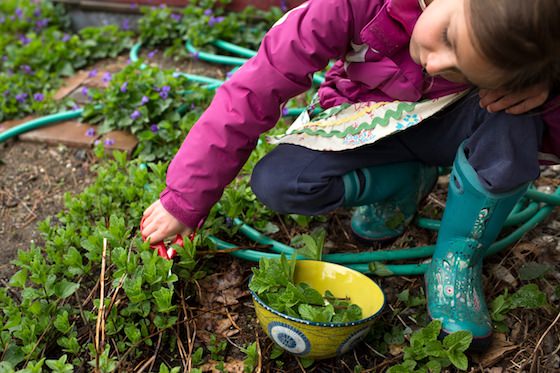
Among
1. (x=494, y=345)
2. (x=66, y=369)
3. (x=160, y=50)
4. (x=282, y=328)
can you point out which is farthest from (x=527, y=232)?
(x=160, y=50)

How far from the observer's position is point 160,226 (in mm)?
1473

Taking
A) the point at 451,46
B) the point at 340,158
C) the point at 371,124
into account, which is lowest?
the point at 340,158

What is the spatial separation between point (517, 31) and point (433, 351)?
72 cm

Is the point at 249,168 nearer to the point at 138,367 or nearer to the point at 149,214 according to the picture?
the point at 149,214

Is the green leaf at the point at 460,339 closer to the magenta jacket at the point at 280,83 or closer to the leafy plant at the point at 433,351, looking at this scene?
the leafy plant at the point at 433,351

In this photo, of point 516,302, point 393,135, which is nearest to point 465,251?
point 516,302

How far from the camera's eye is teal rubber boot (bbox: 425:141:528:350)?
1348mm

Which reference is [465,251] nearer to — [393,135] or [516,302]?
[516,302]

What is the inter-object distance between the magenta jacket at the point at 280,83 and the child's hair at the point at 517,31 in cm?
33

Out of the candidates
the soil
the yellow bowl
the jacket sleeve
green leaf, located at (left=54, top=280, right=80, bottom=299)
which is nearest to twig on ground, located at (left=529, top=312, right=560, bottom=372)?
the soil

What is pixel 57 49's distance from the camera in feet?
9.29

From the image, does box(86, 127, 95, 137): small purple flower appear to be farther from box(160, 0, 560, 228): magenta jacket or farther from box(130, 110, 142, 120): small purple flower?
box(160, 0, 560, 228): magenta jacket

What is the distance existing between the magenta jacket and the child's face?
181mm

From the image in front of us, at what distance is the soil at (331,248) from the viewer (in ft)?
4.59
